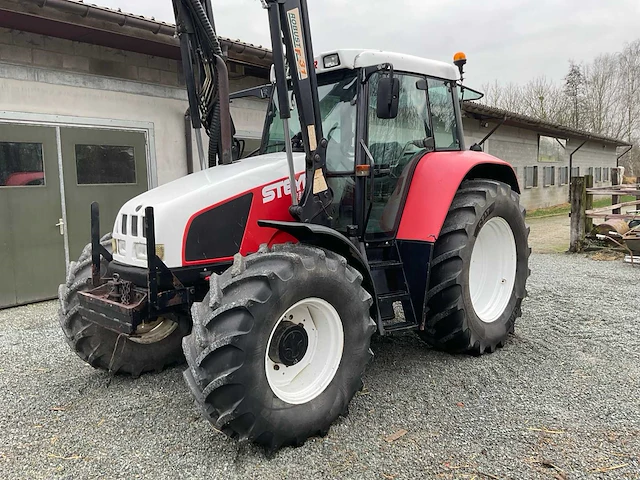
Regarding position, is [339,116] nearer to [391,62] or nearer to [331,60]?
[331,60]

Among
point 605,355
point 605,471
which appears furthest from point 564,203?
point 605,471

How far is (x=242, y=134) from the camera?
26.4 ft

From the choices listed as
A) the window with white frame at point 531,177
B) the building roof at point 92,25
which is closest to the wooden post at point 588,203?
the building roof at point 92,25

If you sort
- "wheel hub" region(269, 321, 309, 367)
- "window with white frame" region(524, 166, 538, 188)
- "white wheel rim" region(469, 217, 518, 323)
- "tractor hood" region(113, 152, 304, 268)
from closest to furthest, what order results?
"wheel hub" region(269, 321, 309, 367)
"tractor hood" region(113, 152, 304, 268)
"white wheel rim" region(469, 217, 518, 323)
"window with white frame" region(524, 166, 538, 188)

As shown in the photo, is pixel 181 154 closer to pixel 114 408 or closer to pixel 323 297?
pixel 114 408

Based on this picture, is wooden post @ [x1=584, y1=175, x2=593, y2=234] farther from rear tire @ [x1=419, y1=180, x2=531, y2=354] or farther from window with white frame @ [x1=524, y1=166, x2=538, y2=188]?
window with white frame @ [x1=524, y1=166, x2=538, y2=188]

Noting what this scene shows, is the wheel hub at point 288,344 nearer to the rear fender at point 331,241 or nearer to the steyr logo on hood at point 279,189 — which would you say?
the rear fender at point 331,241

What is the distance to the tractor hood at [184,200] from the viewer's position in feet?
9.58

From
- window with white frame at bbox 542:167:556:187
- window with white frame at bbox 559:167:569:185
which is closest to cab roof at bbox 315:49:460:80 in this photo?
window with white frame at bbox 542:167:556:187

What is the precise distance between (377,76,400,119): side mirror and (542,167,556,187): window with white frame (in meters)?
18.5

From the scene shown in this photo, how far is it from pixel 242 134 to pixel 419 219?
4.94 metres

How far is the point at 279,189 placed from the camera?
333 cm

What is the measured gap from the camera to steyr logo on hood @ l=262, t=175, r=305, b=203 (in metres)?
3.26

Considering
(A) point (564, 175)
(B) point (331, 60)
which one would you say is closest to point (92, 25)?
(B) point (331, 60)
